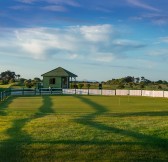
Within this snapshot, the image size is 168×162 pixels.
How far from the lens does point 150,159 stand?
33.4 feet

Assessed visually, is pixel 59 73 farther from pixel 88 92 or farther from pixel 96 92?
pixel 96 92

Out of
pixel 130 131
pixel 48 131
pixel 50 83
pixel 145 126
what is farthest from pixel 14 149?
pixel 50 83

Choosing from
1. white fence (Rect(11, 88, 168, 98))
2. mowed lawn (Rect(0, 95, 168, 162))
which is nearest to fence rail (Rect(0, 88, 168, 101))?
white fence (Rect(11, 88, 168, 98))

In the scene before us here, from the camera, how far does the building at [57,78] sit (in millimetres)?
69062

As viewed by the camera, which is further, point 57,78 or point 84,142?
Result: point 57,78

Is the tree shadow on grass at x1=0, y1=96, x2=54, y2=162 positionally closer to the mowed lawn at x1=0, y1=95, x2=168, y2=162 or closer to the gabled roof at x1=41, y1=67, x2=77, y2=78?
the mowed lawn at x1=0, y1=95, x2=168, y2=162

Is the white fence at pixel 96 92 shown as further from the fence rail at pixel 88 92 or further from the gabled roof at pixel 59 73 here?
the gabled roof at pixel 59 73

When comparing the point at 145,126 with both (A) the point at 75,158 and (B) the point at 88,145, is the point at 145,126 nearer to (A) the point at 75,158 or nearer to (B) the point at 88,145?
(B) the point at 88,145

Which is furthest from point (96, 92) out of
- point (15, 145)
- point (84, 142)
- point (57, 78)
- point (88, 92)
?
point (15, 145)

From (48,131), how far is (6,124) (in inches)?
108

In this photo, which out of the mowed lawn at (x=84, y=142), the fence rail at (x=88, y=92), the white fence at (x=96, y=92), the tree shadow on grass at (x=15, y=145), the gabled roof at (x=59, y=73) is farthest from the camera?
the gabled roof at (x=59, y=73)

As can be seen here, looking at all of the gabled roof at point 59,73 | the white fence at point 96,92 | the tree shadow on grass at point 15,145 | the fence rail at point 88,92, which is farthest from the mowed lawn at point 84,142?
the gabled roof at point 59,73

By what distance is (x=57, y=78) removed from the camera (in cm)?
6931

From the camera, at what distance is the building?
6906 centimetres
